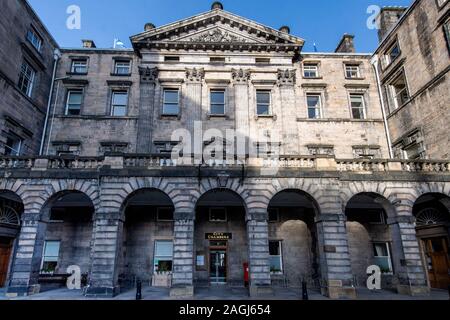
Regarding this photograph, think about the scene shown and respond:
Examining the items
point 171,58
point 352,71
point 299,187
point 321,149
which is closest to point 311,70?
point 352,71

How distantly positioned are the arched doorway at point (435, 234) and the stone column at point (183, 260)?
1461 centimetres

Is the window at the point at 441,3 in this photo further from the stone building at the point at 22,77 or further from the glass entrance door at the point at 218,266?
the stone building at the point at 22,77

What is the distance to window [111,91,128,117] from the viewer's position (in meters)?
23.3

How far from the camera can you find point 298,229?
20.7 metres

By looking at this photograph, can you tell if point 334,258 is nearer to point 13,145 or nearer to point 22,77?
point 13,145

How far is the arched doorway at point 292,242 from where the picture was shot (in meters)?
19.6

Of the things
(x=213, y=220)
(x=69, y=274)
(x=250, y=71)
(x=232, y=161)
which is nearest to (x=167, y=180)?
(x=232, y=161)

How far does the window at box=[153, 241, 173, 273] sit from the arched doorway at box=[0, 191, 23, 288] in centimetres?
947

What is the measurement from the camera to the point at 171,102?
23.5 metres

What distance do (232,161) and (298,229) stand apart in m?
7.97

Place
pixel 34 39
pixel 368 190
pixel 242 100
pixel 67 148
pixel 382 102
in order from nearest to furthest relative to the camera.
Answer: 1. pixel 368 190
2. pixel 67 148
3. pixel 34 39
4. pixel 242 100
5. pixel 382 102

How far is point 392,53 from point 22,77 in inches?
1127

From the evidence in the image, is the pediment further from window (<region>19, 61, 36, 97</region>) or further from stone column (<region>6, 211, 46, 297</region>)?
stone column (<region>6, 211, 46, 297</region>)

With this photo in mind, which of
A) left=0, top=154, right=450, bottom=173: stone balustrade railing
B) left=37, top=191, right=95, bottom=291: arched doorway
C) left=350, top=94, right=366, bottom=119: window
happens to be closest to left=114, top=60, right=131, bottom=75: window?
left=0, top=154, right=450, bottom=173: stone balustrade railing
